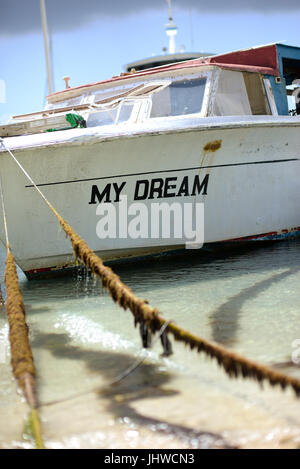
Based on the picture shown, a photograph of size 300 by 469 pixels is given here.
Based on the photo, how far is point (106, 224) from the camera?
5.97m

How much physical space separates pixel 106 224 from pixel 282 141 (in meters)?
2.69

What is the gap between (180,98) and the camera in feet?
21.7

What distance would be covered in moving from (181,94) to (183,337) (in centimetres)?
490

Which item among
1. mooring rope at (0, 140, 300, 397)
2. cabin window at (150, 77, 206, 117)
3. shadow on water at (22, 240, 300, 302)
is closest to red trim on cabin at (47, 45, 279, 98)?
cabin window at (150, 77, 206, 117)

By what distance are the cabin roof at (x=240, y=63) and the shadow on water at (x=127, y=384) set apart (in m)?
4.20

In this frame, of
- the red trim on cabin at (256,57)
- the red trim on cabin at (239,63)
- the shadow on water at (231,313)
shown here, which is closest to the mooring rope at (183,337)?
the shadow on water at (231,313)

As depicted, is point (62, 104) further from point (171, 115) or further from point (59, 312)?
point (59, 312)

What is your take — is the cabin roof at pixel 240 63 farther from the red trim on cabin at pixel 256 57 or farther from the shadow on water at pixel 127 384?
the shadow on water at pixel 127 384

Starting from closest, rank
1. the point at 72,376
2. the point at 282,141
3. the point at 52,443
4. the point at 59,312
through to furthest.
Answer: the point at 52,443, the point at 72,376, the point at 59,312, the point at 282,141

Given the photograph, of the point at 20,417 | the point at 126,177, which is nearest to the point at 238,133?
the point at 126,177

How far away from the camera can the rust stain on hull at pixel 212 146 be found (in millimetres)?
6114

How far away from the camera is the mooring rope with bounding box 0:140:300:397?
1901 millimetres

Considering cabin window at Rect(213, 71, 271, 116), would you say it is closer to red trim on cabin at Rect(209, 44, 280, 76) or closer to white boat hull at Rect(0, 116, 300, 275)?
red trim on cabin at Rect(209, 44, 280, 76)

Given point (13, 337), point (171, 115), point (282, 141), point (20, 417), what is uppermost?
point (171, 115)
